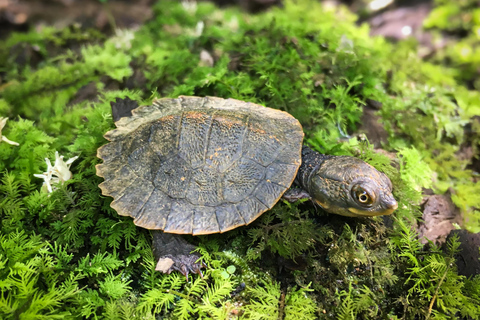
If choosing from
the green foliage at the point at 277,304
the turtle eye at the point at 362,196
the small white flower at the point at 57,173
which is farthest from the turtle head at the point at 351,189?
the small white flower at the point at 57,173

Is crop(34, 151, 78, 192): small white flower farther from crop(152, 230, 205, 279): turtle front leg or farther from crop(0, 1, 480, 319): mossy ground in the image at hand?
crop(152, 230, 205, 279): turtle front leg

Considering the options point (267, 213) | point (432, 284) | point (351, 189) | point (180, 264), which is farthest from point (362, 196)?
point (180, 264)

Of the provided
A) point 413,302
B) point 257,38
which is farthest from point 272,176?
point 257,38

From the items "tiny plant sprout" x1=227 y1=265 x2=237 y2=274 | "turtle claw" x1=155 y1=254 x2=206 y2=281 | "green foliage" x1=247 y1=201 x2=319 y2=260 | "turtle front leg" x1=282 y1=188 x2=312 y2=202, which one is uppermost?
"turtle front leg" x1=282 y1=188 x2=312 y2=202

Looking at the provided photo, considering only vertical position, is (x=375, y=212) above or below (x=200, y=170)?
below

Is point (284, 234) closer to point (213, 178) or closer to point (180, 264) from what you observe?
point (213, 178)

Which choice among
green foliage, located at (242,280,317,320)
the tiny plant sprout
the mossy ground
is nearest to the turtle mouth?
the mossy ground

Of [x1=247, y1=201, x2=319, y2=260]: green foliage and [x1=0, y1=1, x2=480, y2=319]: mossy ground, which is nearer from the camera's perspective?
[x1=0, y1=1, x2=480, y2=319]: mossy ground
